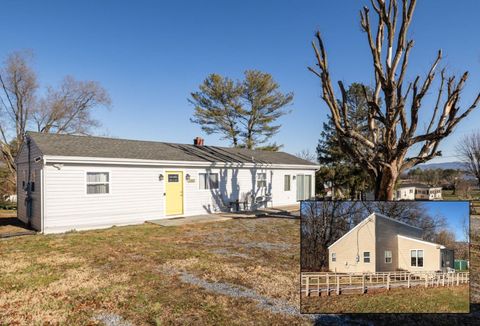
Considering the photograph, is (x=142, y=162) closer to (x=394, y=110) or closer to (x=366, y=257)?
(x=394, y=110)

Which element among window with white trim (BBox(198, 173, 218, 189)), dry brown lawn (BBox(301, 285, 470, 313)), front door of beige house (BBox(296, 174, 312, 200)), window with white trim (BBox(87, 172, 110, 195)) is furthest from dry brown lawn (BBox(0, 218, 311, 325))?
front door of beige house (BBox(296, 174, 312, 200))

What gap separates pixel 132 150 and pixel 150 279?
8.48m

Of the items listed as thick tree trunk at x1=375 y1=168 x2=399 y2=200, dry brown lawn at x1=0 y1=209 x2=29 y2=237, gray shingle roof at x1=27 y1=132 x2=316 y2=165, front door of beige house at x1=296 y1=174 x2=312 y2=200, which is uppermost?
gray shingle roof at x1=27 y1=132 x2=316 y2=165

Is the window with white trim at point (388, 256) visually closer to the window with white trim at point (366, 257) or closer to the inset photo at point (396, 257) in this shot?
the inset photo at point (396, 257)

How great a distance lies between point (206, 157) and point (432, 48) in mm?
10369

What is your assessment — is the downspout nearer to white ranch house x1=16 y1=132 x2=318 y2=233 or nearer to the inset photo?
white ranch house x1=16 y1=132 x2=318 y2=233

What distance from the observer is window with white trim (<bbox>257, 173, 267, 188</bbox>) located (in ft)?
55.2

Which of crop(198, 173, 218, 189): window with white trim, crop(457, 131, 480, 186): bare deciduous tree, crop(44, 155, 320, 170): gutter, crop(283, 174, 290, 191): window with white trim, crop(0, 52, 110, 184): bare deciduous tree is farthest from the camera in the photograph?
crop(457, 131, 480, 186): bare deciduous tree

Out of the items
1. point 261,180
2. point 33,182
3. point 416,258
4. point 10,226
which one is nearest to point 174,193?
point 33,182

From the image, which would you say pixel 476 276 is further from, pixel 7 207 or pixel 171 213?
pixel 7 207

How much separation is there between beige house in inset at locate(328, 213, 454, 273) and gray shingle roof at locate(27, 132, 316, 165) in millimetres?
10418

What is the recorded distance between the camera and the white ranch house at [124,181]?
10180mm

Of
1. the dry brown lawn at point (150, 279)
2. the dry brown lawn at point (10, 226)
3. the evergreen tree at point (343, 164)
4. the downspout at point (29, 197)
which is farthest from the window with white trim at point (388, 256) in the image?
the evergreen tree at point (343, 164)

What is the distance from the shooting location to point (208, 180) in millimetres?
14438
